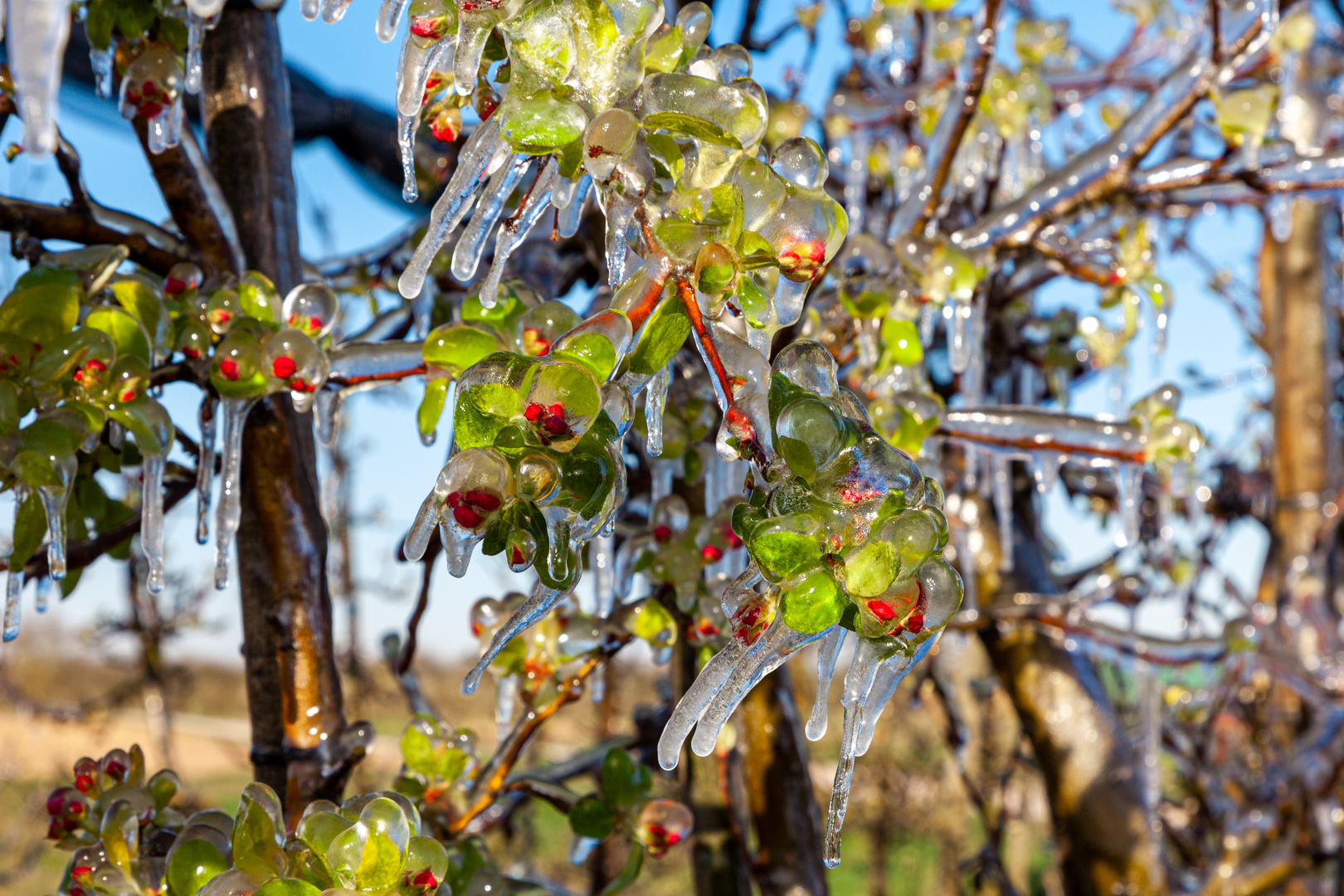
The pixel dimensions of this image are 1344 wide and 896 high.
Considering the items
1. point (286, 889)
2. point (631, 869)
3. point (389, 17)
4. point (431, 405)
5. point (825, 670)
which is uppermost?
point (389, 17)

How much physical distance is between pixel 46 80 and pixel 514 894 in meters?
0.54

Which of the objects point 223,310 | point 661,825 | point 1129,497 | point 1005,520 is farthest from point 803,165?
point 1005,520

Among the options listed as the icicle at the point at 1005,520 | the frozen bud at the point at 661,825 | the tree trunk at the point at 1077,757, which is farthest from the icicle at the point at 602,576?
the tree trunk at the point at 1077,757

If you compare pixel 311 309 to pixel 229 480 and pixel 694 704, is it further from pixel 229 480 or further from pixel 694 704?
pixel 694 704

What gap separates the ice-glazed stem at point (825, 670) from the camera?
36 centimetres

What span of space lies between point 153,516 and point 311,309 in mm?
147

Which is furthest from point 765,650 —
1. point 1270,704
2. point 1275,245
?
point 1275,245

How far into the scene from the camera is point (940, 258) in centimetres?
73

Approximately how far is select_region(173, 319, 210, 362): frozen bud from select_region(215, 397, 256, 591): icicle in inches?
1.5

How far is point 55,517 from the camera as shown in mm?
504

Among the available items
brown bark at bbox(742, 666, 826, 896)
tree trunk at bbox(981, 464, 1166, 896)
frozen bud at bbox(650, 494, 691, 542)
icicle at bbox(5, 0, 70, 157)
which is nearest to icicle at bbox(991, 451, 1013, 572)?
tree trunk at bbox(981, 464, 1166, 896)

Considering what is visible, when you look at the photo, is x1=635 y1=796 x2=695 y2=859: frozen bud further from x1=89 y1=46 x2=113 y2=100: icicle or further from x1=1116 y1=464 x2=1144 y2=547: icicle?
x1=89 y1=46 x2=113 y2=100: icicle

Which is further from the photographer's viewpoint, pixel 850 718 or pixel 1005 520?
pixel 1005 520

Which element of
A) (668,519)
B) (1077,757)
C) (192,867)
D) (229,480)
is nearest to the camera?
(192,867)
